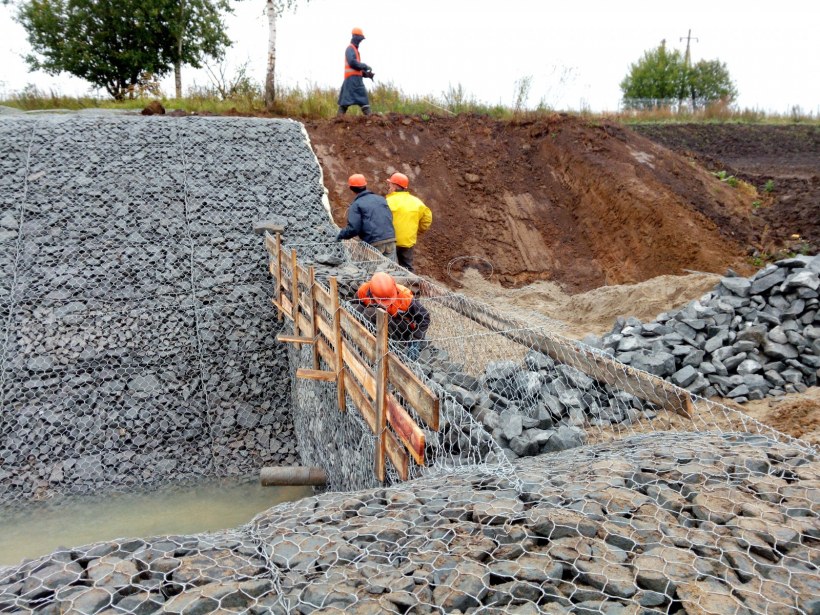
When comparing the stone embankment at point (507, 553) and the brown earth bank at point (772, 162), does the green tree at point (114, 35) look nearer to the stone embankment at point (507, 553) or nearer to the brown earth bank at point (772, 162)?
the brown earth bank at point (772, 162)

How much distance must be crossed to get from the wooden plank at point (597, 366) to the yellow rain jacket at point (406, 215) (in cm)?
288

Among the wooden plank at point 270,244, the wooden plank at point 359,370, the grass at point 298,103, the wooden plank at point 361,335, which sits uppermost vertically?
the grass at point 298,103

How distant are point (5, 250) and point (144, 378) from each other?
2845 mm

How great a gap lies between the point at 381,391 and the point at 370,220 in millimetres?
4586

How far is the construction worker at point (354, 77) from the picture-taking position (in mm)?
11633

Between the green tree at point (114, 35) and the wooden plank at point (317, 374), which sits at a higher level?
the green tree at point (114, 35)

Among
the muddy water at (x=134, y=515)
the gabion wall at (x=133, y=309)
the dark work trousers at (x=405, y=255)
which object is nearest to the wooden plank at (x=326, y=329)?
the muddy water at (x=134, y=515)

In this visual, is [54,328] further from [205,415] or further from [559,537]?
[559,537]

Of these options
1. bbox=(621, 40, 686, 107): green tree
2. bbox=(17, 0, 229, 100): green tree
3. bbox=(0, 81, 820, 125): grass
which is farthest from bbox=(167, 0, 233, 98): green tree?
bbox=(621, 40, 686, 107): green tree

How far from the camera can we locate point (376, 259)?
334 inches

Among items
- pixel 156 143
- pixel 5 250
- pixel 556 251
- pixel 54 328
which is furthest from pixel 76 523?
pixel 556 251

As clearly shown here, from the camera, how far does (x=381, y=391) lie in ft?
13.5

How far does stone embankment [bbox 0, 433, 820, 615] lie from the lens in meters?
2.35

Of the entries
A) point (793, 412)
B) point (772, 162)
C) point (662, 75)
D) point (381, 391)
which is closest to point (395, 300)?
point (381, 391)
